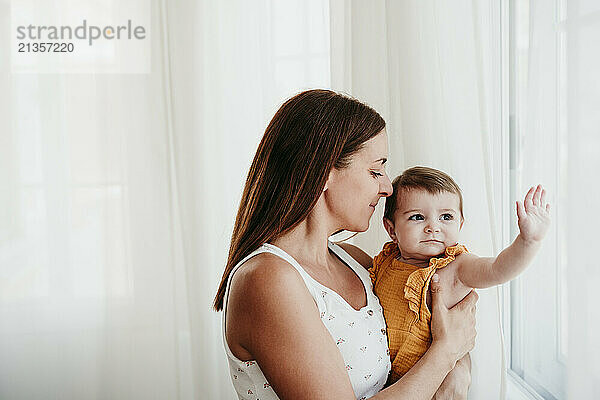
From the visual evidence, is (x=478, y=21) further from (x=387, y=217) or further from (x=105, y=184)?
(x=105, y=184)

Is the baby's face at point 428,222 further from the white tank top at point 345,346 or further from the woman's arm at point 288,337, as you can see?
the woman's arm at point 288,337

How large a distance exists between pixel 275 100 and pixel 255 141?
6.4 inches

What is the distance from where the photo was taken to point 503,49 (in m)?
1.96

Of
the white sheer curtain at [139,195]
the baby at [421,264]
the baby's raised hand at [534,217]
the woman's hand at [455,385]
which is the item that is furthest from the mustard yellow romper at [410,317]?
the white sheer curtain at [139,195]

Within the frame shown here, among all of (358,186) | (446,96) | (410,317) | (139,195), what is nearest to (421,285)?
(410,317)

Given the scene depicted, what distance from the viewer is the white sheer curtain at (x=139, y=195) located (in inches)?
89.0

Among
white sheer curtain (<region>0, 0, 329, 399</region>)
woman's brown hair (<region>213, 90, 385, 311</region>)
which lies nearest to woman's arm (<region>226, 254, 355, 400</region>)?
woman's brown hair (<region>213, 90, 385, 311</region>)

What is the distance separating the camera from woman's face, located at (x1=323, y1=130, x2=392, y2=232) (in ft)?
4.41

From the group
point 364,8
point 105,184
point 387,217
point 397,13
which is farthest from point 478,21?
point 105,184

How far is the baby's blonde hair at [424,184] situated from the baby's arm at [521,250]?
16 cm

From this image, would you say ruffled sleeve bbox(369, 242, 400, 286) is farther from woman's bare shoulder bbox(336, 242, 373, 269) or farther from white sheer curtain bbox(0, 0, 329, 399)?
white sheer curtain bbox(0, 0, 329, 399)

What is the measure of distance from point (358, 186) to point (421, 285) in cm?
28

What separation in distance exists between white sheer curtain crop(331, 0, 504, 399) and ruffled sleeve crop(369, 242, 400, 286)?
23 centimetres

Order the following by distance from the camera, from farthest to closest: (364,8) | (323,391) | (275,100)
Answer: (275,100), (364,8), (323,391)
